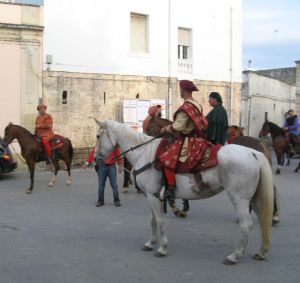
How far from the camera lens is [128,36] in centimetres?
1984

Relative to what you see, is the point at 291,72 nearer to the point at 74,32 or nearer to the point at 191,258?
the point at 74,32

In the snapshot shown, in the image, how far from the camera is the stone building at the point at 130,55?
18.1 meters

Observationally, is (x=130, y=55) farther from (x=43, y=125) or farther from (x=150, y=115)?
(x=150, y=115)

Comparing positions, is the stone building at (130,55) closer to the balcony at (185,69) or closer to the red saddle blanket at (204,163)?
the balcony at (185,69)

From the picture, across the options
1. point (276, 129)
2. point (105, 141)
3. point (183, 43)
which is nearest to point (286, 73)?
point (183, 43)

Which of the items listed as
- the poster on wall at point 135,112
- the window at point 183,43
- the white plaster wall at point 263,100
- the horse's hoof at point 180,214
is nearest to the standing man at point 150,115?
the horse's hoof at point 180,214

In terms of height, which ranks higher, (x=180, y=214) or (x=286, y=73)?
(x=286, y=73)

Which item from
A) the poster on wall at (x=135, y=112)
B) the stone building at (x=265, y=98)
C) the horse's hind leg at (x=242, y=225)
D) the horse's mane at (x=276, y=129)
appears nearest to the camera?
the horse's hind leg at (x=242, y=225)

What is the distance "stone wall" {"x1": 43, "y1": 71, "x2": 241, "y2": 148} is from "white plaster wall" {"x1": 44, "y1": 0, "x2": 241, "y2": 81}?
0.33m

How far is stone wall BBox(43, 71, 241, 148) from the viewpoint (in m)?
18.0

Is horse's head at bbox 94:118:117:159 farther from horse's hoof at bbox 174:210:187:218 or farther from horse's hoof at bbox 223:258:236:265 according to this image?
horse's hoof at bbox 174:210:187:218

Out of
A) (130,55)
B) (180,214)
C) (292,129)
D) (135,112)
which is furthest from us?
(130,55)

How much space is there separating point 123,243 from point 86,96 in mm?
12198

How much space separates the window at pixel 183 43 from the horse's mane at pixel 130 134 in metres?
15.5
